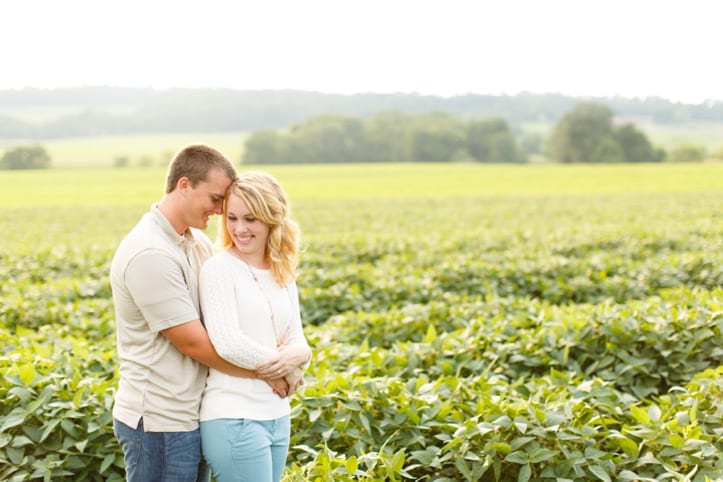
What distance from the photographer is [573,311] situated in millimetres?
6941

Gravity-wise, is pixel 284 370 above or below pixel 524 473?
above

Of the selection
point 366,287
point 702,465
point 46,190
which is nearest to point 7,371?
point 702,465

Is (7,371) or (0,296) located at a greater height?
(7,371)

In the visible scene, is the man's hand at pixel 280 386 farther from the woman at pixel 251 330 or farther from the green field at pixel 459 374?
the green field at pixel 459 374

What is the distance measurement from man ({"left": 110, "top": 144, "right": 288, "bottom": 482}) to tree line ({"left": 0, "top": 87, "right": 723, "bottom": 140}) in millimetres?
66832

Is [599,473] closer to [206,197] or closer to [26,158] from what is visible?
[206,197]

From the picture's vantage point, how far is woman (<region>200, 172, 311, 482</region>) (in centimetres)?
288

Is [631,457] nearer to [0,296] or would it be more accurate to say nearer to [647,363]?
[647,363]

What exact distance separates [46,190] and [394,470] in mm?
57591

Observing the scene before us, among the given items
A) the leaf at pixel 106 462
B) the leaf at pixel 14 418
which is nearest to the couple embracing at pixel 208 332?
the leaf at pixel 106 462

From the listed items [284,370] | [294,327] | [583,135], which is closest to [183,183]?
[294,327]

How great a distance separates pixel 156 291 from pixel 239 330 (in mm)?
377

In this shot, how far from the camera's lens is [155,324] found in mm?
2910

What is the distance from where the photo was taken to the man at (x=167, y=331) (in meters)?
2.91
